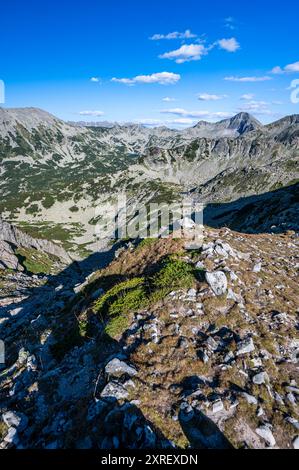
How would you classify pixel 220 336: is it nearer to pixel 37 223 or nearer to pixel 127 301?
pixel 127 301

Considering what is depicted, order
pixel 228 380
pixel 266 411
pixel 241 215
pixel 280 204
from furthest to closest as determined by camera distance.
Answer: pixel 241 215 → pixel 280 204 → pixel 228 380 → pixel 266 411

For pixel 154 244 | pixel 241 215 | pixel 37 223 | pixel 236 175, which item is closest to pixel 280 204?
pixel 241 215

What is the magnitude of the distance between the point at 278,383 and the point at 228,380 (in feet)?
5.23

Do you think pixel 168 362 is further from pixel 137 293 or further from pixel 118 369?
pixel 137 293

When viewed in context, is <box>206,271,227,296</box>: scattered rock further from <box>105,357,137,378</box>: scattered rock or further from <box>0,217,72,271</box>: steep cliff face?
<box>0,217,72,271</box>: steep cliff face

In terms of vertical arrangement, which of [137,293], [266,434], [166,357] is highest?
[137,293]

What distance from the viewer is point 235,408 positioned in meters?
9.06

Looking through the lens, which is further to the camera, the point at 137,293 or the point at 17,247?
the point at 17,247

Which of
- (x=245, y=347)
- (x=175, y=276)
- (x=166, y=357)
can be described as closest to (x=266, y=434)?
(x=245, y=347)

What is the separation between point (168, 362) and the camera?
10.7m

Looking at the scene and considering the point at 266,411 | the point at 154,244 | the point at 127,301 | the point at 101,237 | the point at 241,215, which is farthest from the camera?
the point at 101,237

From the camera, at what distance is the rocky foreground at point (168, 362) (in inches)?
343

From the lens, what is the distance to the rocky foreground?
28.6 ft

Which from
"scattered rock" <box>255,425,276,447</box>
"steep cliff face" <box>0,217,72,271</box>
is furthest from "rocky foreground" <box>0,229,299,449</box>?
"steep cliff face" <box>0,217,72,271</box>
